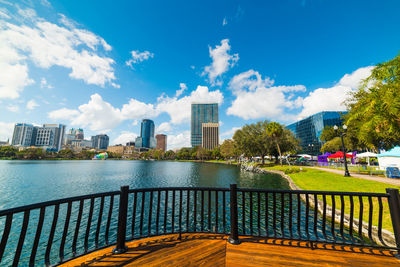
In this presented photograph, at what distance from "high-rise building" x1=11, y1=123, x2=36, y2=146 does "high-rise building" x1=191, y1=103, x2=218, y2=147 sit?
195 metres

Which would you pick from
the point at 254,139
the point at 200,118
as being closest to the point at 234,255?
the point at 254,139

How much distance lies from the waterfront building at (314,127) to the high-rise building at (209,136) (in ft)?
251

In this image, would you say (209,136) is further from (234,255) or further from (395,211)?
(234,255)

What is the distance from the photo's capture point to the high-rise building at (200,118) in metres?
190

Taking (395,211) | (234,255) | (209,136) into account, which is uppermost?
(209,136)

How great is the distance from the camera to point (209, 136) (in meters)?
173

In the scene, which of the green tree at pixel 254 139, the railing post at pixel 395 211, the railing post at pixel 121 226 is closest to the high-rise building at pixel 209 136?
the green tree at pixel 254 139

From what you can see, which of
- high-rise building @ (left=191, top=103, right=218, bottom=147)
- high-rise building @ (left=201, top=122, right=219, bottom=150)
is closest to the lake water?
high-rise building @ (left=201, top=122, right=219, bottom=150)

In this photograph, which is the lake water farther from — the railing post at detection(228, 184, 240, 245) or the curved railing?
the railing post at detection(228, 184, 240, 245)

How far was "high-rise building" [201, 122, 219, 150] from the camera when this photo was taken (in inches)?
6786

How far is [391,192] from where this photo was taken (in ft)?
11.9

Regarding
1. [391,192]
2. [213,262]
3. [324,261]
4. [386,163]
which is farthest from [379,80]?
[386,163]

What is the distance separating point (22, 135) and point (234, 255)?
284276mm

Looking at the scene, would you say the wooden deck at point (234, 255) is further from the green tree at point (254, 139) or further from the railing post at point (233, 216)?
the green tree at point (254, 139)
